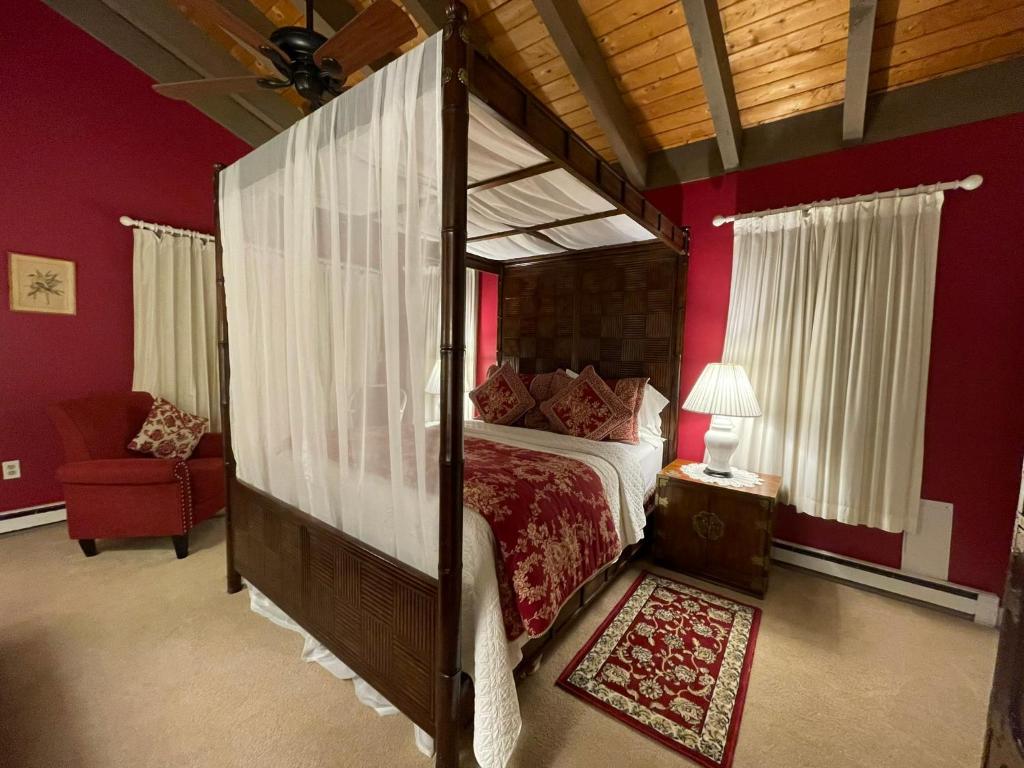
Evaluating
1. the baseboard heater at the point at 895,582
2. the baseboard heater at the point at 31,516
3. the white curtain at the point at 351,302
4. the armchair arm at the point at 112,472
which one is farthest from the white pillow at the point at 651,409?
the baseboard heater at the point at 31,516

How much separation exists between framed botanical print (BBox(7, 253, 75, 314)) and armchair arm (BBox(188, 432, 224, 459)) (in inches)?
52.2

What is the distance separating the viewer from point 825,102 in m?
2.49

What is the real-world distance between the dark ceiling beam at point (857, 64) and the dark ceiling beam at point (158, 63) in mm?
4055

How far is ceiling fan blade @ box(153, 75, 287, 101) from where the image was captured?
5.98 feet

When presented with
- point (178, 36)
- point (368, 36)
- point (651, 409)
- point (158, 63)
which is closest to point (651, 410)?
point (651, 409)

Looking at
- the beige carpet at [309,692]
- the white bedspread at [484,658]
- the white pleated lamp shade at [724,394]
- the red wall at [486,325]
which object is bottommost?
the beige carpet at [309,692]

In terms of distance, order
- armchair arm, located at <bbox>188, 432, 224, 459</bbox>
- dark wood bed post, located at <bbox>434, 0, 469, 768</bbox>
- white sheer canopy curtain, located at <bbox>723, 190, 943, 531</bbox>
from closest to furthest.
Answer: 1. dark wood bed post, located at <bbox>434, 0, 469, 768</bbox>
2. white sheer canopy curtain, located at <bbox>723, 190, 943, 531</bbox>
3. armchair arm, located at <bbox>188, 432, 224, 459</bbox>

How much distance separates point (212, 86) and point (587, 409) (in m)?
2.73

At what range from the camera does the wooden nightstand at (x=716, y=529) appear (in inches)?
91.4

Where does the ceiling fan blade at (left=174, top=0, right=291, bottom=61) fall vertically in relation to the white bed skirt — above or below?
above

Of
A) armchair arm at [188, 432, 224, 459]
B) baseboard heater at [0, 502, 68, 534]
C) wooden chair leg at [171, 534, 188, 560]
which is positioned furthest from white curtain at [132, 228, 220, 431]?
wooden chair leg at [171, 534, 188, 560]

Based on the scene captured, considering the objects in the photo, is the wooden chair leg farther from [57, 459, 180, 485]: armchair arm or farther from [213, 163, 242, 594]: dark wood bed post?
[213, 163, 242, 594]: dark wood bed post

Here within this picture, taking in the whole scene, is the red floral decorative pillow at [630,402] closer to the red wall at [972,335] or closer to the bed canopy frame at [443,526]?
the bed canopy frame at [443,526]

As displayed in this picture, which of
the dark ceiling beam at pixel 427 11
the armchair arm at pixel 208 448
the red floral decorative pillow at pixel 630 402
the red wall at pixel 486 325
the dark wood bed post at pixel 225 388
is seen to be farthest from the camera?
the red wall at pixel 486 325
